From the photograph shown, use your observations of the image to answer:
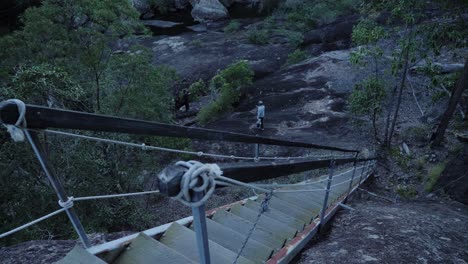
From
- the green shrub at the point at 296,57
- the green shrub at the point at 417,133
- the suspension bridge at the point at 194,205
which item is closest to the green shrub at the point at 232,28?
the green shrub at the point at 296,57

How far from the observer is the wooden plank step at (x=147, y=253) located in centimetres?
216

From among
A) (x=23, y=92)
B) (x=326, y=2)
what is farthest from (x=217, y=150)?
(x=326, y=2)

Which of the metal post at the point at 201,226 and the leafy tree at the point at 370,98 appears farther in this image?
the leafy tree at the point at 370,98

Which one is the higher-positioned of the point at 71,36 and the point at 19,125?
the point at 19,125

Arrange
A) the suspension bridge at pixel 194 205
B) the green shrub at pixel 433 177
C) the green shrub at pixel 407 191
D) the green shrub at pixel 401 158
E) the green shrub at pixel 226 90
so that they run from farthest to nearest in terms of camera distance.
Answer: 1. the green shrub at pixel 226 90
2. the green shrub at pixel 401 158
3. the green shrub at pixel 407 191
4. the green shrub at pixel 433 177
5. the suspension bridge at pixel 194 205

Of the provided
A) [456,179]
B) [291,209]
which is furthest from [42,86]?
[456,179]

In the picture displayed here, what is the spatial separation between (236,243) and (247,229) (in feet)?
1.41

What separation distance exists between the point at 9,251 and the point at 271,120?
13178 millimetres

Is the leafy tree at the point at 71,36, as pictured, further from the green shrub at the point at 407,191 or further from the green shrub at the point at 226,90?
the green shrub at the point at 407,191

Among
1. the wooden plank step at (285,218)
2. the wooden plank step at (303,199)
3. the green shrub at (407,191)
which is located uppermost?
the wooden plank step at (285,218)

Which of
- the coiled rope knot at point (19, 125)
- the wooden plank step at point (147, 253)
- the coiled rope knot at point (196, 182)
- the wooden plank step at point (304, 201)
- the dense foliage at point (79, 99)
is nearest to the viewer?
the coiled rope knot at point (196, 182)

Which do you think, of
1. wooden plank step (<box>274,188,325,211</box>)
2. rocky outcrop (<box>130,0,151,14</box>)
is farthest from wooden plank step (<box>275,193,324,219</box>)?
rocky outcrop (<box>130,0,151,14</box>)

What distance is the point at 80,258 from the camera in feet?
6.30

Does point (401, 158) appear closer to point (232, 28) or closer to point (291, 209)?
point (291, 209)
